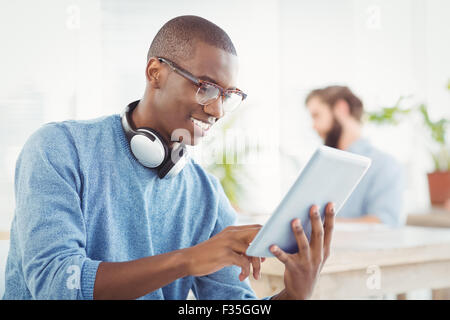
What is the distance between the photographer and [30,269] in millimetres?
827

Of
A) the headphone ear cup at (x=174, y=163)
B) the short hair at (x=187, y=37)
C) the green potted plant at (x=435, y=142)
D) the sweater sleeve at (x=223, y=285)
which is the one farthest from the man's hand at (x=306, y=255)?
the green potted plant at (x=435, y=142)

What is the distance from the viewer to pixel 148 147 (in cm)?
100

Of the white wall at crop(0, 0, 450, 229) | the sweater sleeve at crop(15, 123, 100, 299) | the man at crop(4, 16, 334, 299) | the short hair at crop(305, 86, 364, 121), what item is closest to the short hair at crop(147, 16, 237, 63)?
the man at crop(4, 16, 334, 299)

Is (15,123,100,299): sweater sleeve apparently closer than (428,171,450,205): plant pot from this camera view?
Yes

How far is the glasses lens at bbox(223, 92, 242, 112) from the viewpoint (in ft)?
3.42

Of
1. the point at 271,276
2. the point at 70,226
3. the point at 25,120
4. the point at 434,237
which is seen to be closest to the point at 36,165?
the point at 70,226

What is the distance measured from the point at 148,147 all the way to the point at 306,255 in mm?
411

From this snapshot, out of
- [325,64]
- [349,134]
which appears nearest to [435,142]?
[349,134]

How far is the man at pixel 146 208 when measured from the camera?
0.81 m

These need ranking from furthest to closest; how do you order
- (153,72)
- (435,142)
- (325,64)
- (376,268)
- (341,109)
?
(325,64), (435,142), (341,109), (376,268), (153,72)

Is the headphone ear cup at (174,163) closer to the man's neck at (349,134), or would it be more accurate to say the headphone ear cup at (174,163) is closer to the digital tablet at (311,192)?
the digital tablet at (311,192)

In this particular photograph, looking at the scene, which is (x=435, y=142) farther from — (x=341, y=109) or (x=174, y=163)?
(x=174, y=163)

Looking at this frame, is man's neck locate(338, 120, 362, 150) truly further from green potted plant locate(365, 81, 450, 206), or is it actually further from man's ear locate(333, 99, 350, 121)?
green potted plant locate(365, 81, 450, 206)

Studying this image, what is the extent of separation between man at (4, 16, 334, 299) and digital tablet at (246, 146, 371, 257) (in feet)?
0.06
